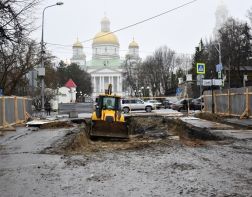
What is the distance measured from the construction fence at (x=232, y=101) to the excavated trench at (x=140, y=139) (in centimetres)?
491

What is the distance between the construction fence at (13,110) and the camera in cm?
2466

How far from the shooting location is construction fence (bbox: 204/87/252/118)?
2828 cm

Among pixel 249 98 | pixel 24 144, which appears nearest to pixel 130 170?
pixel 24 144

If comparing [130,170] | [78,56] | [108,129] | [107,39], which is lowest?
[130,170]

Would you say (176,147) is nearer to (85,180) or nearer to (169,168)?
(169,168)

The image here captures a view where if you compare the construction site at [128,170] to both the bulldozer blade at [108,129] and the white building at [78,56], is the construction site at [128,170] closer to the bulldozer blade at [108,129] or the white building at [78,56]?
the bulldozer blade at [108,129]

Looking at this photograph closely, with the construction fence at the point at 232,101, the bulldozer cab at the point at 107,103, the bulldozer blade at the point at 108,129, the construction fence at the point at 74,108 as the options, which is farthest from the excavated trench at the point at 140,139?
Result: the construction fence at the point at 74,108

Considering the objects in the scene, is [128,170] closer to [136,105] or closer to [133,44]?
[136,105]

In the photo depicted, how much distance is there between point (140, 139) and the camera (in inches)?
814

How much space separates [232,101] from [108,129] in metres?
13.4

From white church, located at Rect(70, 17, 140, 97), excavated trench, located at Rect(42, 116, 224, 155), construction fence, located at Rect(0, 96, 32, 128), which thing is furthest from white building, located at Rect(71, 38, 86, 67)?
excavated trench, located at Rect(42, 116, 224, 155)

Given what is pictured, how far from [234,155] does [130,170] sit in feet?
12.1

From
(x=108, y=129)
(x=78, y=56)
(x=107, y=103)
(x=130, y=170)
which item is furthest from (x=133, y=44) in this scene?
(x=130, y=170)

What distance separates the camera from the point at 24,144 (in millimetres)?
16234
